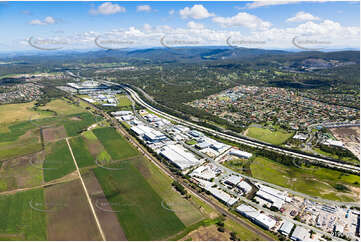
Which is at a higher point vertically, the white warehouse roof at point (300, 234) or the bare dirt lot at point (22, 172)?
the bare dirt lot at point (22, 172)

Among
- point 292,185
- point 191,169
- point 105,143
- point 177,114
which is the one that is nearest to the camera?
point 292,185

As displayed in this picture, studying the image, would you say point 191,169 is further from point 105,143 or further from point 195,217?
point 105,143

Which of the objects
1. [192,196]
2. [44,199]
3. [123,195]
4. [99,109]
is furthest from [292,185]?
[99,109]

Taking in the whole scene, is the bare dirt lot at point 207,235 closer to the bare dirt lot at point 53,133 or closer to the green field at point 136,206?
the green field at point 136,206

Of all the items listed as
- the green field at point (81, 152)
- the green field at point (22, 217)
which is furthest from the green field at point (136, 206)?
the green field at point (22, 217)

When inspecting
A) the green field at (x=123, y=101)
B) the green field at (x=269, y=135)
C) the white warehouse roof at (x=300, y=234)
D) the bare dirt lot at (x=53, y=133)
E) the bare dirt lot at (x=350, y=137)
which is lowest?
the white warehouse roof at (x=300, y=234)

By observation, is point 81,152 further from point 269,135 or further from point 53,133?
point 269,135

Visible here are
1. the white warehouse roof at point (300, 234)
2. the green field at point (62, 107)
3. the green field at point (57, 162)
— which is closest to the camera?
the white warehouse roof at point (300, 234)

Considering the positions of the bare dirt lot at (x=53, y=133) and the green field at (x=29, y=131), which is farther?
the bare dirt lot at (x=53, y=133)
